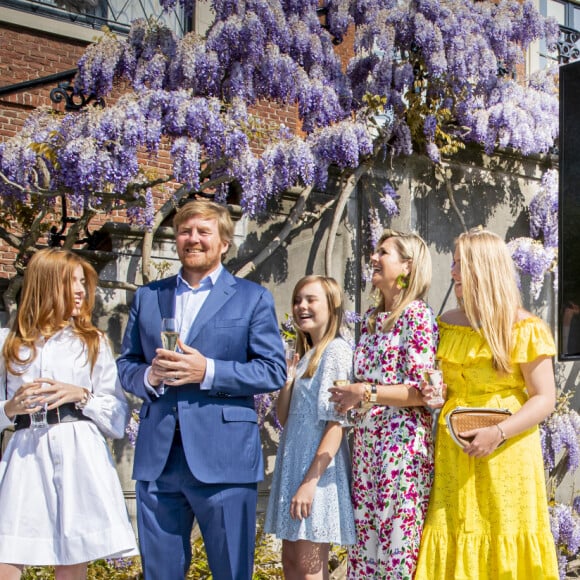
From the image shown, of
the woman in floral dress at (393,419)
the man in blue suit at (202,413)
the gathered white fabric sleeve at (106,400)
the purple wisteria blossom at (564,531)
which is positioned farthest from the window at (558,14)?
the gathered white fabric sleeve at (106,400)

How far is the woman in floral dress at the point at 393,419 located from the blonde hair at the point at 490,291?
0.71ft

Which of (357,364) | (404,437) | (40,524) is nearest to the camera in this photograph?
(40,524)

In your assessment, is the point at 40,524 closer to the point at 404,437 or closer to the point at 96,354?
the point at 96,354

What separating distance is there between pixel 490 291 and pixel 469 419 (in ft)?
1.73

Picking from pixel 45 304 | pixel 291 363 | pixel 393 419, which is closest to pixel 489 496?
pixel 393 419

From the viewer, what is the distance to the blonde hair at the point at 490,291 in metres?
3.34

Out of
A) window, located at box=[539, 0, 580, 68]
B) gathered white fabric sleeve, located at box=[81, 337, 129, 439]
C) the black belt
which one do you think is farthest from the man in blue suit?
window, located at box=[539, 0, 580, 68]

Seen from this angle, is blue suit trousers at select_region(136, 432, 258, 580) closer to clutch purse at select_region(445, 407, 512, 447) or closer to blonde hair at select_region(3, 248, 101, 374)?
blonde hair at select_region(3, 248, 101, 374)

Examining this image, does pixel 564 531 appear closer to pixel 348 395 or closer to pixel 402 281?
pixel 402 281

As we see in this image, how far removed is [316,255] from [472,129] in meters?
1.63

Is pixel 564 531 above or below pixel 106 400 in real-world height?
below

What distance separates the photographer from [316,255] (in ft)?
19.7

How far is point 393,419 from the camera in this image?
3475 mm

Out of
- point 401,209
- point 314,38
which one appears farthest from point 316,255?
point 314,38
